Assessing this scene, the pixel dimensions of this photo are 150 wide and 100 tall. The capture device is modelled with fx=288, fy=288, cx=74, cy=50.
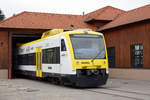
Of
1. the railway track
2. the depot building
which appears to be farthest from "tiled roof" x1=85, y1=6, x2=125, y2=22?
the railway track

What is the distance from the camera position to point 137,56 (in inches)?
867

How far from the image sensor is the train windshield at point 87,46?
50.6ft

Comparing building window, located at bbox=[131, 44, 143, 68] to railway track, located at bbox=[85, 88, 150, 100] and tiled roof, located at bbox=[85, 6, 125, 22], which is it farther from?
railway track, located at bbox=[85, 88, 150, 100]

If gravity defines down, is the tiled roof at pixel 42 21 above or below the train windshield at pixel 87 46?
above

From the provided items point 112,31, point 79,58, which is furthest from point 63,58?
point 112,31

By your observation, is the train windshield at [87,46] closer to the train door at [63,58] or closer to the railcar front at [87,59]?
the railcar front at [87,59]

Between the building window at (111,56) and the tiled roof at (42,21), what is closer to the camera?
the building window at (111,56)

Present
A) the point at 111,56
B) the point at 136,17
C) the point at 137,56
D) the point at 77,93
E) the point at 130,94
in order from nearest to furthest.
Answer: the point at 130,94, the point at 77,93, the point at 137,56, the point at 136,17, the point at 111,56

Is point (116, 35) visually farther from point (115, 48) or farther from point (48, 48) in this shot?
point (48, 48)

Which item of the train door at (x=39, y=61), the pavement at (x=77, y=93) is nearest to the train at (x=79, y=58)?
the pavement at (x=77, y=93)

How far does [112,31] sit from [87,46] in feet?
33.5

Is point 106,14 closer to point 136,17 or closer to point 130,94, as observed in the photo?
point 136,17

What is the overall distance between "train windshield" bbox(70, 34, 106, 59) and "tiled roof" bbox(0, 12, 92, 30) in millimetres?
11631

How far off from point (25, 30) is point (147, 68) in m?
12.0
